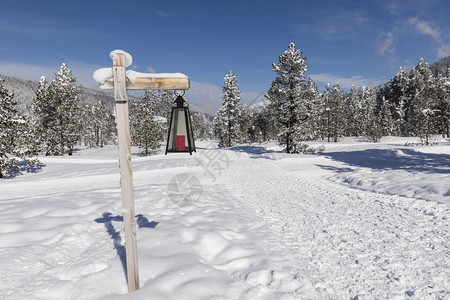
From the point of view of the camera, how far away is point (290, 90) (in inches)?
865

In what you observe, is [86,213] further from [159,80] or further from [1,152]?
[1,152]

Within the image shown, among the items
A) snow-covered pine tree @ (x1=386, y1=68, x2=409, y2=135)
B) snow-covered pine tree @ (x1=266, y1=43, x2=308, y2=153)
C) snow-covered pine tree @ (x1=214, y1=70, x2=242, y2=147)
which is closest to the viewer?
snow-covered pine tree @ (x1=266, y1=43, x2=308, y2=153)

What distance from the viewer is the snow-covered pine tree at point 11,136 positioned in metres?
16.0

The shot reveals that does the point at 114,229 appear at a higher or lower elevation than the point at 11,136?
lower

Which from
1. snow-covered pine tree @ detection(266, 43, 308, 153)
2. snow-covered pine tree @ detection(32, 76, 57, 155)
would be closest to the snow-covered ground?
snow-covered pine tree @ detection(266, 43, 308, 153)

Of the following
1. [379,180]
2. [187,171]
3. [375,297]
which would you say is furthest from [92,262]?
[187,171]

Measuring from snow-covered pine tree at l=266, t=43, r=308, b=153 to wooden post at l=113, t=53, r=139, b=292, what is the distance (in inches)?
805

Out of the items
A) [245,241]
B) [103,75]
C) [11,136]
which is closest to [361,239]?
[245,241]

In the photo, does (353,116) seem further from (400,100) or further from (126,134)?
(126,134)

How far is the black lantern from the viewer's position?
5.50 m

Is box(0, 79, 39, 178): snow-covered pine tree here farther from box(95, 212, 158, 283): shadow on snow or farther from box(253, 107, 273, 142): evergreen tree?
box(253, 107, 273, 142): evergreen tree

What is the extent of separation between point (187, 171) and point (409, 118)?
192 feet

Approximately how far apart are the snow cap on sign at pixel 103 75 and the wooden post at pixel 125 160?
0.31 feet

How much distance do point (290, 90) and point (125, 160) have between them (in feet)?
68.6
